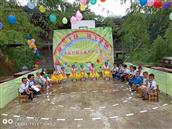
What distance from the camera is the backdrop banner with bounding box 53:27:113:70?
17859 mm

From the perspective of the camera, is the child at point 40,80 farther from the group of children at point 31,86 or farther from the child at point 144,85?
the child at point 144,85

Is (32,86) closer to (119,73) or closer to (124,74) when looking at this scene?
(124,74)

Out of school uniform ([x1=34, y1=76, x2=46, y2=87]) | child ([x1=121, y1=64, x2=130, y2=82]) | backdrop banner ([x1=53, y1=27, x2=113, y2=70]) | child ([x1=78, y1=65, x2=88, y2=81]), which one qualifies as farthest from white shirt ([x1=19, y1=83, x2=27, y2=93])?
backdrop banner ([x1=53, y1=27, x2=113, y2=70])

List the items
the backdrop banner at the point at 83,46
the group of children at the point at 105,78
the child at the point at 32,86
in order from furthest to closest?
the backdrop banner at the point at 83,46
the child at the point at 32,86
the group of children at the point at 105,78

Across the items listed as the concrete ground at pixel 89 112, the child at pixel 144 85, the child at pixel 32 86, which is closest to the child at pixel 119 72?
the concrete ground at pixel 89 112

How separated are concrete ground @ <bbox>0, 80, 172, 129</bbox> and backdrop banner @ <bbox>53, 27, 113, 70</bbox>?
241 inches

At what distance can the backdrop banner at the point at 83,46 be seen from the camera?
17.9 metres

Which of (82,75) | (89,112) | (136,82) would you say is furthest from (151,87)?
(82,75)

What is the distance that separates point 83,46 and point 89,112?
9869 millimetres

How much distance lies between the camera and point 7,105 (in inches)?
391

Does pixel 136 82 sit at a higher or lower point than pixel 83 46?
lower

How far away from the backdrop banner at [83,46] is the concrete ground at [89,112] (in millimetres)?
6115

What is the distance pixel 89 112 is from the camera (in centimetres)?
838

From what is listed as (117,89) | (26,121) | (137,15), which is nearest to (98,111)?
(26,121)
